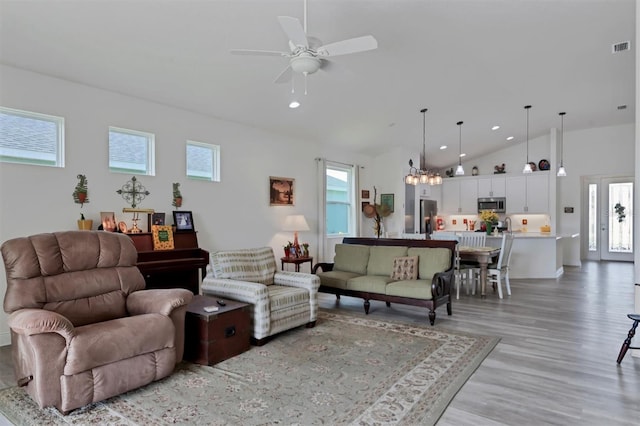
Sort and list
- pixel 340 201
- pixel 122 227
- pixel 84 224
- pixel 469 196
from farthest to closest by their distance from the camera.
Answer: pixel 469 196, pixel 340 201, pixel 122 227, pixel 84 224

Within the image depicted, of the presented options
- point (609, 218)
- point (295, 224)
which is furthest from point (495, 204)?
point (295, 224)

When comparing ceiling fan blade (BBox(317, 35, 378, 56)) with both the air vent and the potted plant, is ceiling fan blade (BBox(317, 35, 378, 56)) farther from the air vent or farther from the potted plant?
the air vent

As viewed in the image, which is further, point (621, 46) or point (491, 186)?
point (491, 186)

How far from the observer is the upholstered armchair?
12.3 ft

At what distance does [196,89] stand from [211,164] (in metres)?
1.30

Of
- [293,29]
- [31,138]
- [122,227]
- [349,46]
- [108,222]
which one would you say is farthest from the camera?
[122,227]

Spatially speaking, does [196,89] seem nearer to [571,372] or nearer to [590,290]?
[571,372]

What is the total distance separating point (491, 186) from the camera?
10188 millimetres

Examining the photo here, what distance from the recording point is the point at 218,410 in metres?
2.53

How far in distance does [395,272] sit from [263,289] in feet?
6.67

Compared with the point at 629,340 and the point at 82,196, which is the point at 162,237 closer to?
the point at 82,196

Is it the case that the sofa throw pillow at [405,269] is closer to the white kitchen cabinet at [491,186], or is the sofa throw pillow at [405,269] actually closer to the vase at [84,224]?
the vase at [84,224]

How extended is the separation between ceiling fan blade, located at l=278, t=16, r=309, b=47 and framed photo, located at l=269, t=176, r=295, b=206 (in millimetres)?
3943

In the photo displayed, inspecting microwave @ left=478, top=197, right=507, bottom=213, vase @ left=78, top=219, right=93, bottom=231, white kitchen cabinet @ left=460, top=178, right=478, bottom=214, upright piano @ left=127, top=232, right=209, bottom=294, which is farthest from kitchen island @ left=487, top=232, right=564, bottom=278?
vase @ left=78, top=219, right=93, bottom=231
